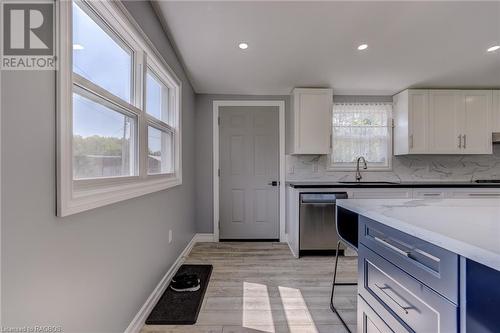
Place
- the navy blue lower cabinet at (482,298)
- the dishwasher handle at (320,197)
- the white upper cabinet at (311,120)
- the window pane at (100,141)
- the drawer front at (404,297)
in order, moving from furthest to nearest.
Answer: the white upper cabinet at (311,120) → the dishwasher handle at (320,197) → the window pane at (100,141) → the drawer front at (404,297) → the navy blue lower cabinet at (482,298)

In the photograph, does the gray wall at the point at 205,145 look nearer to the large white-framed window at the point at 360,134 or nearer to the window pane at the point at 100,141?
the large white-framed window at the point at 360,134

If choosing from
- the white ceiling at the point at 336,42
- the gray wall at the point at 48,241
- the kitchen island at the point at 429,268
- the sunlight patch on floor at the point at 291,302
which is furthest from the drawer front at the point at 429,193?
the gray wall at the point at 48,241

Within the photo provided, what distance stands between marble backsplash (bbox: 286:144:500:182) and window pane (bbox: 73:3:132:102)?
256 cm

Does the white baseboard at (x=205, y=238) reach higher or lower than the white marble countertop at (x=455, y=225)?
lower

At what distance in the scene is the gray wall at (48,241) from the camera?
0.74 meters

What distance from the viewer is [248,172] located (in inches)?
144

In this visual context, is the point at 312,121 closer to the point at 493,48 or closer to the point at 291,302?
the point at 493,48

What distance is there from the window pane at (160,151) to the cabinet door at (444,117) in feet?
11.4

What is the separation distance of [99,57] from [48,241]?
3.24 ft

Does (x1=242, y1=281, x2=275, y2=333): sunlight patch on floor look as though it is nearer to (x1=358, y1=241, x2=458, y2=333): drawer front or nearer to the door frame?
(x1=358, y1=241, x2=458, y2=333): drawer front

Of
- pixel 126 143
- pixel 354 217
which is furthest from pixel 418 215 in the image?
pixel 126 143

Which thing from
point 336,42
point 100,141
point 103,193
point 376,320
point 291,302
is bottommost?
point 291,302

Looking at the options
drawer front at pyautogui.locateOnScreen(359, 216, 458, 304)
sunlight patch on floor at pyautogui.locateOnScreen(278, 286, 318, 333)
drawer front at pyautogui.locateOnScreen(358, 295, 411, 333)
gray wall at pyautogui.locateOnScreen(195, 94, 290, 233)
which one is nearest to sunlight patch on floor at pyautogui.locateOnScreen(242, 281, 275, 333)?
sunlight patch on floor at pyautogui.locateOnScreen(278, 286, 318, 333)

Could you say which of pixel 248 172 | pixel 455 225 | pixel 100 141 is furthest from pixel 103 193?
pixel 248 172
